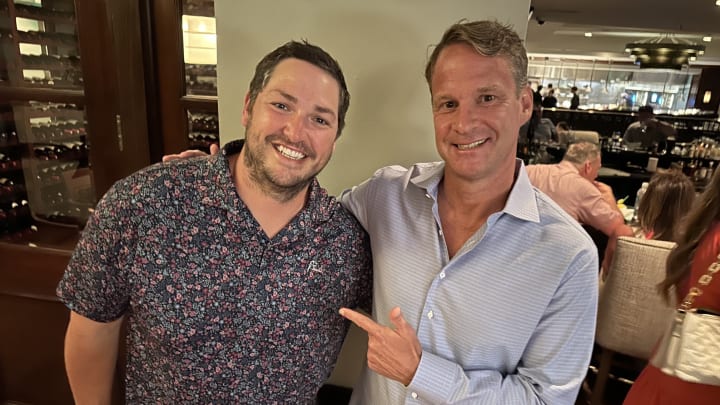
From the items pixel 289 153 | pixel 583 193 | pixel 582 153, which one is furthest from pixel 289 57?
pixel 582 153

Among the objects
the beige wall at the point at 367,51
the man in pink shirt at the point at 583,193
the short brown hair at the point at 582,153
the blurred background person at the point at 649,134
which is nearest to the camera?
the beige wall at the point at 367,51

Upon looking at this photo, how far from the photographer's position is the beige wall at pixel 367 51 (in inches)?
56.6

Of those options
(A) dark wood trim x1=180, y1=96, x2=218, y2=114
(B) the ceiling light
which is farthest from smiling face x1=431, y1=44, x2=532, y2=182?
(B) the ceiling light

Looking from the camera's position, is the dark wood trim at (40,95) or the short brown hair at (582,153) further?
the short brown hair at (582,153)

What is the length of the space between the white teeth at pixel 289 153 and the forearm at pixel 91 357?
0.68 m

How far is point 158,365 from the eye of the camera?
4.02 feet

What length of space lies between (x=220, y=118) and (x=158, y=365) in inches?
33.8

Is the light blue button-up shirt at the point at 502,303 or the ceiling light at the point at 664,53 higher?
the ceiling light at the point at 664,53

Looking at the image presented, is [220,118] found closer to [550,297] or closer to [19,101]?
[19,101]

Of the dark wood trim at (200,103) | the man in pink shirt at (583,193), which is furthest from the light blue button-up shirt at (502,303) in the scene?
the man in pink shirt at (583,193)

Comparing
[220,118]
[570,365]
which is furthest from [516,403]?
[220,118]

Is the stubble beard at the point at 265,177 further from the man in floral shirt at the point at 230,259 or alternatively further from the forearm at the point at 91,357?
the forearm at the point at 91,357

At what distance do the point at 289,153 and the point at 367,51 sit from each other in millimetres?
576

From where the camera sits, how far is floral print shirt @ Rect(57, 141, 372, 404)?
1.12 m
